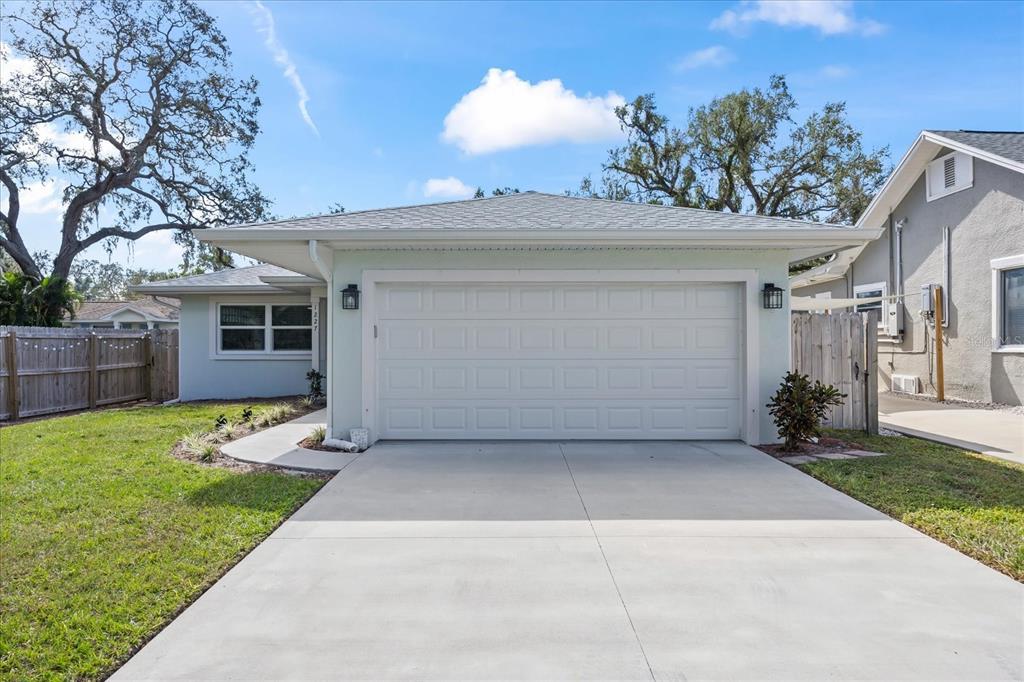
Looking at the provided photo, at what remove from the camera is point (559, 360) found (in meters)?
8.12

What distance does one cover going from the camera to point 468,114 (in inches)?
829

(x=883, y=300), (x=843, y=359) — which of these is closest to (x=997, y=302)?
(x=883, y=300)

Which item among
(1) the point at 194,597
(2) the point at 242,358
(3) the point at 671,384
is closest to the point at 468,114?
(2) the point at 242,358

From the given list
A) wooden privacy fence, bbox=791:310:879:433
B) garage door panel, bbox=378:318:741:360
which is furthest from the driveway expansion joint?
wooden privacy fence, bbox=791:310:879:433

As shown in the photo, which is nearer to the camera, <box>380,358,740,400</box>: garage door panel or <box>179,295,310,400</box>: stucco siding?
<box>380,358,740,400</box>: garage door panel

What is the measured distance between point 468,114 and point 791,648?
2061 centimetres

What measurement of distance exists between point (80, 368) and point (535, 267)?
34.9ft

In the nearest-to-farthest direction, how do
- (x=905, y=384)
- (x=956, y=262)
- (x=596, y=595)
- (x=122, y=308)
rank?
1. (x=596, y=595)
2. (x=956, y=262)
3. (x=905, y=384)
4. (x=122, y=308)

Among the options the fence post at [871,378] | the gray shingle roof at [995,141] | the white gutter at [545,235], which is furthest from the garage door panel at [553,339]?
the gray shingle roof at [995,141]

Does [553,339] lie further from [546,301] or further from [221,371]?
[221,371]

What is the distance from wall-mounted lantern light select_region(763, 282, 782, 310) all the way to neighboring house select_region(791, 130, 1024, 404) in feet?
7.92

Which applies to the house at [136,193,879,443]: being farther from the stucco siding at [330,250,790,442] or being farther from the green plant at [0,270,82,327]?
the green plant at [0,270,82,327]

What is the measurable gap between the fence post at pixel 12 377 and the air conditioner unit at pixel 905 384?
60.1 ft

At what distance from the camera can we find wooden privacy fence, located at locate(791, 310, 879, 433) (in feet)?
29.0
